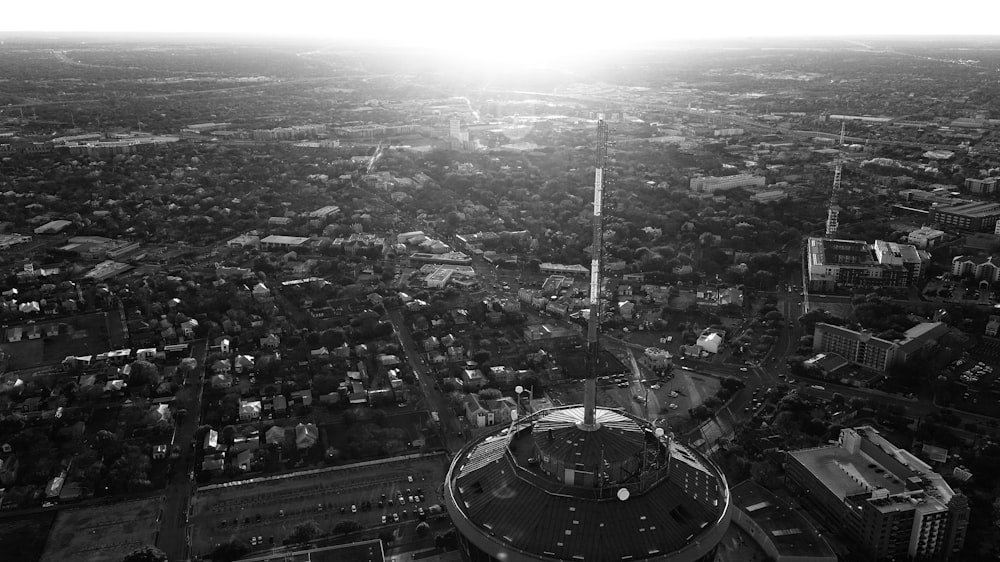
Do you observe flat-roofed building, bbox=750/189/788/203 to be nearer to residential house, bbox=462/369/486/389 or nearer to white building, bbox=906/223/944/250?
white building, bbox=906/223/944/250

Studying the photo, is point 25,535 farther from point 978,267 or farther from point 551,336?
point 978,267

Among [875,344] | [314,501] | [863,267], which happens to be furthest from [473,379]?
[863,267]

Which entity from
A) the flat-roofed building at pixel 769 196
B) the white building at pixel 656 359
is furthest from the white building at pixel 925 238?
the white building at pixel 656 359

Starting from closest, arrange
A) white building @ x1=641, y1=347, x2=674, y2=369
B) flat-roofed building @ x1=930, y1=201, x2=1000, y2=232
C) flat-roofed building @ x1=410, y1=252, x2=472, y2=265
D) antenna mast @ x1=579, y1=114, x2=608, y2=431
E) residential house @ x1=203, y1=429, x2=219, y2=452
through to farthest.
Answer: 1. antenna mast @ x1=579, y1=114, x2=608, y2=431
2. residential house @ x1=203, y1=429, x2=219, y2=452
3. white building @ x1=641, y1=347, x2=674, y2=369
4. flat-roofed building @ x1=410, y1=252, x2=472, y2=265
5. flat-roofed building @ x1=930, y1=201, x2=1000, y2=232

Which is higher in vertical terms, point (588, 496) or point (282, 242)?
point (588, 496)

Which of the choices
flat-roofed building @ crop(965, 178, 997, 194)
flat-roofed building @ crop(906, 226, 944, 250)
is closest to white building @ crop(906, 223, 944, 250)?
flat-roofed building @ crop(906, 226, 944, 250)

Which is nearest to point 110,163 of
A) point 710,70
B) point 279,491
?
point 279,491
